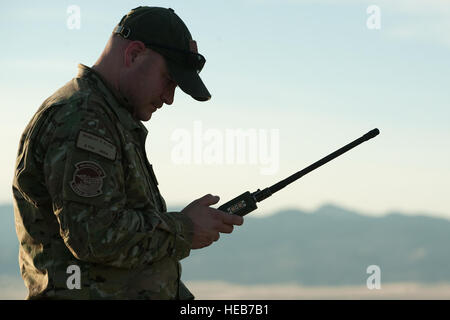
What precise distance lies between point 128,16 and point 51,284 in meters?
2.10

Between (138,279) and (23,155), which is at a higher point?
(23,155)

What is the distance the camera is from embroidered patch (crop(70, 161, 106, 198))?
4492 millimetres

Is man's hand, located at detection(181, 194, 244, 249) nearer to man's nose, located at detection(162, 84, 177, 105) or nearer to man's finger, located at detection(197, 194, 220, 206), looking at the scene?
man's finger, located at detection(197, 194, 220, 206)

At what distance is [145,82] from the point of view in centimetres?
530

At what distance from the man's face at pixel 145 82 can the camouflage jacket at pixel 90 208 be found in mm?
143

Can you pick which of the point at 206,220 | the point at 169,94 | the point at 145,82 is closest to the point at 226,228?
the point at 206,220

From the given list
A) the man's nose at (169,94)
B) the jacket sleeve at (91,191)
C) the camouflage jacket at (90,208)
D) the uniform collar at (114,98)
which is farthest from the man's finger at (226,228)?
the man's nose at (169,94)

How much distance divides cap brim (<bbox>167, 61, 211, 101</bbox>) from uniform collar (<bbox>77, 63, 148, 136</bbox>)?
16.2 inches

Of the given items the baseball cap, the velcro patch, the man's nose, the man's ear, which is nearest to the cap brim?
the baseball cap

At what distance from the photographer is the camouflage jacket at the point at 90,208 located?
4527 mm

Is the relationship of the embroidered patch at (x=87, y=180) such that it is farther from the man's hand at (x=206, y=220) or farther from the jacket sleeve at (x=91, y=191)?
the man's hand at (x=206, y=220)

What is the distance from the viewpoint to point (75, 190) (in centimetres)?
448
